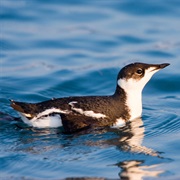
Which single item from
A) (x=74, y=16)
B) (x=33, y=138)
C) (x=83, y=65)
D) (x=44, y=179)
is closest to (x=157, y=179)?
(x=44, y=179)

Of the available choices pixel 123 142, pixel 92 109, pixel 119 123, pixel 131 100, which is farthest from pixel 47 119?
pixel 131 100

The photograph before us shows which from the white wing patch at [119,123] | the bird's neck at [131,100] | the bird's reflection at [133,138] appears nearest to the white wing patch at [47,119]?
the white wing patch at [119,123]

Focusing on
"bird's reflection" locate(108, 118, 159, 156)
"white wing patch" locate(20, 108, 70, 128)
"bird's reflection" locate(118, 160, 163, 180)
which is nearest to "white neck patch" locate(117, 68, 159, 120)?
"bird's reflection" locate(108, 118, 159, 156)

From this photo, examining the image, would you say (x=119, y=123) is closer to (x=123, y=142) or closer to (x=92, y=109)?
(x=92, y=109)

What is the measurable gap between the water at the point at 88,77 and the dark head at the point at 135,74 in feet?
1.97

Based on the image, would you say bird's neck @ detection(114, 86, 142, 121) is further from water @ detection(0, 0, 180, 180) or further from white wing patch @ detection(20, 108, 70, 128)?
white wing patch @ detection(20, 108, 70, 128)

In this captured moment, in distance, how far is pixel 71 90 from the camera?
13.9 m

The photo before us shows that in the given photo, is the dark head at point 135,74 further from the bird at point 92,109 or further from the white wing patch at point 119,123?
the white wing patch at point 119,123

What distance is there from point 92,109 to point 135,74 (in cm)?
101

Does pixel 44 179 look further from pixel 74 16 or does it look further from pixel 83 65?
pixel 74 16

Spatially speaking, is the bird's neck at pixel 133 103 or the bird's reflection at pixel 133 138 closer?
the bird's reflection at pixel 133 138

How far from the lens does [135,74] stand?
36.9 ft

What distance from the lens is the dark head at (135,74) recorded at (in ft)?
36.9

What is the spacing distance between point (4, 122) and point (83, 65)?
4.37 metres
